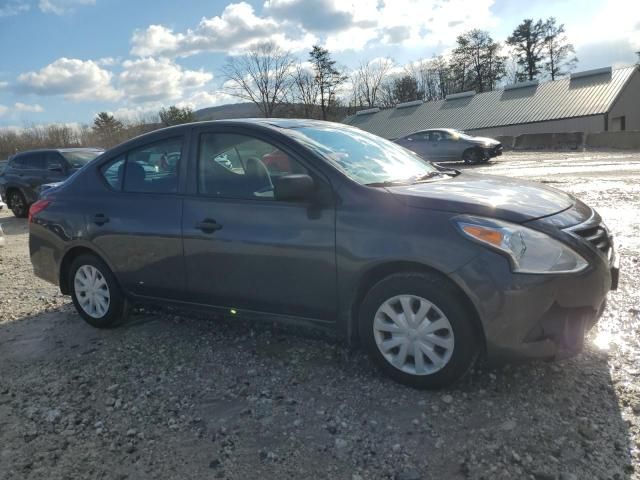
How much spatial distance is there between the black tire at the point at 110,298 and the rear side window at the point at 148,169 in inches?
27.3

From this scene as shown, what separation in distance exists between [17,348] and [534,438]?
13.1 ft

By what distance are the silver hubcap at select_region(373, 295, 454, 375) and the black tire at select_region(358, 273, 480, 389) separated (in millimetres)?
26

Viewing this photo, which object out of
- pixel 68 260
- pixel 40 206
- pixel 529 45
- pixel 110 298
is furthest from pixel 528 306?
pixel 529 45

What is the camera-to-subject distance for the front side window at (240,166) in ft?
11.8

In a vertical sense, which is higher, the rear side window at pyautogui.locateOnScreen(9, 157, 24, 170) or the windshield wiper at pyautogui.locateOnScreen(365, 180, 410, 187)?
the rear side window at pyautogui.locateOnScreen(9, 157, 24, 170)

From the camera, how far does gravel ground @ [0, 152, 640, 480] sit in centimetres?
257

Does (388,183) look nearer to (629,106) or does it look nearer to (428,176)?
(428,176)

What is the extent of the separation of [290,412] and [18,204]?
13.3 m

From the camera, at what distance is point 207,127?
158 inches

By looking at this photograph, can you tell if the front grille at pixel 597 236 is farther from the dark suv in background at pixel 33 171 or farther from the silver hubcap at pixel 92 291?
the dark suv in background at pixel 33 171

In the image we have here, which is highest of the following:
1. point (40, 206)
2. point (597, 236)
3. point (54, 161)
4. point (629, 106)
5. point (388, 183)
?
point (629, 106)

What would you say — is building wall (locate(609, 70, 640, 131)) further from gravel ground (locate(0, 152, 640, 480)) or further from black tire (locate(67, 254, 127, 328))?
black tire (locate(67, 254, 127, 328))

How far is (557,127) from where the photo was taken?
37.7 m

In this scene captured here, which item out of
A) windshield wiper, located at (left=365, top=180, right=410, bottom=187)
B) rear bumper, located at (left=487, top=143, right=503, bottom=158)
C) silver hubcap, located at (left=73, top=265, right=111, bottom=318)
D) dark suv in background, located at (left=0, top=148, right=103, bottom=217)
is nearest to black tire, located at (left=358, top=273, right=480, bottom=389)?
windshield wiper, located at (left=365, top=180, right=410, bottom=187)
